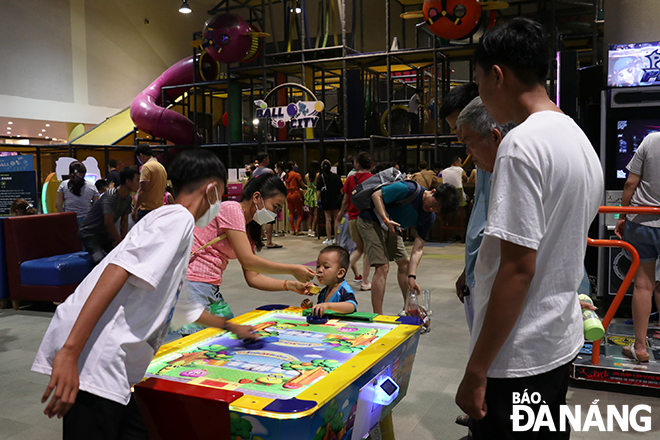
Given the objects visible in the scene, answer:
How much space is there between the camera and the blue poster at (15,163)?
7207mm

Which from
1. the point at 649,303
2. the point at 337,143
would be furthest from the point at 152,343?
the point at 337,143

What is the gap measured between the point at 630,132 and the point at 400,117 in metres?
7.60

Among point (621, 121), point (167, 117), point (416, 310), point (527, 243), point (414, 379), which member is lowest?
point (414, 379)

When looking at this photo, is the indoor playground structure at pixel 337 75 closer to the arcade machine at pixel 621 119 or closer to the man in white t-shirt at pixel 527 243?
the arcade machine at pixel 621 119

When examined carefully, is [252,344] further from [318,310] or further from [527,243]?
[527,243]

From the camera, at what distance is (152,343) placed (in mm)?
1438

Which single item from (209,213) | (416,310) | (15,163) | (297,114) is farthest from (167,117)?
(209,213)

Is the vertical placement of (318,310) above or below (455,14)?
below

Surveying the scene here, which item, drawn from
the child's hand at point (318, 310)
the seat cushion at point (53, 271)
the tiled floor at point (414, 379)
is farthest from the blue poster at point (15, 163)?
the child's hand at point (318, 310)

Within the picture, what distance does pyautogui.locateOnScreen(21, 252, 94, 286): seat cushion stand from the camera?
17.1 ft

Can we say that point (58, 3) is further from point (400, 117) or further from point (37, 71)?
point (400, 117)

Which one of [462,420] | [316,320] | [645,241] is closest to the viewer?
[316,320]

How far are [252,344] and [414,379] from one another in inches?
64.3

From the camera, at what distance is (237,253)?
8.47 feet
